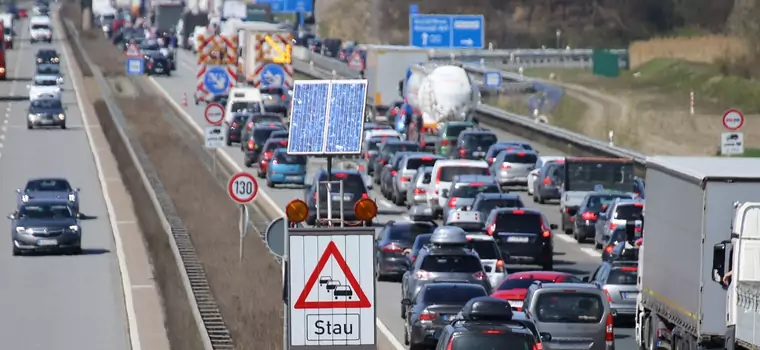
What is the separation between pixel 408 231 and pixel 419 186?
13093 mm

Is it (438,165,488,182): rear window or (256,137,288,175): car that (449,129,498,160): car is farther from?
(438,165,488,182): rear window

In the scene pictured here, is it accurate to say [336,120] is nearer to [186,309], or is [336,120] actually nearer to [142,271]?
[186,309]

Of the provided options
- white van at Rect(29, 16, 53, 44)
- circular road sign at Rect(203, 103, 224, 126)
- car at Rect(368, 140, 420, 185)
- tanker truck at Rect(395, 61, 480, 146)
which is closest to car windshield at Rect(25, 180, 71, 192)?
circular road sign at Rect(203, 103, 224, 126)

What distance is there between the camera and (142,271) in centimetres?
3691

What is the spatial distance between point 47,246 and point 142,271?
196 inches

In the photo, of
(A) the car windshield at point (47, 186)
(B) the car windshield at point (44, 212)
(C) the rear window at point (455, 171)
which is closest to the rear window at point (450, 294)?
(B) the car windshield at point (44, 212)

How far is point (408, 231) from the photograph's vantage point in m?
35.9

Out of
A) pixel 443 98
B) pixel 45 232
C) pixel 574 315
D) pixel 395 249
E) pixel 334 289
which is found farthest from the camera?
pixel 443 98

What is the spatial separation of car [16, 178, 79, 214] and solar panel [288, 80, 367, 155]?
2412 cm

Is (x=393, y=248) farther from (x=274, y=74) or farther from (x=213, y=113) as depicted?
(x=274, y=74)

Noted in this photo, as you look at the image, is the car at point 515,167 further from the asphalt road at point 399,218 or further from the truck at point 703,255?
the truck at point 703,255

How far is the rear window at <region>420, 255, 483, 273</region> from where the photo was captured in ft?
97.8

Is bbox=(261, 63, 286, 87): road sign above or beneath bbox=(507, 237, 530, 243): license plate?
above

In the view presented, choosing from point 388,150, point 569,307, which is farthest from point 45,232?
point 569,307
